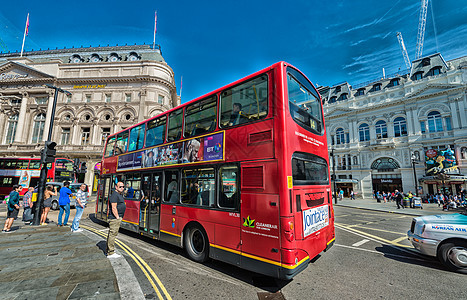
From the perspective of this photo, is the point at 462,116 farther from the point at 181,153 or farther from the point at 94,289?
the point at 94,289

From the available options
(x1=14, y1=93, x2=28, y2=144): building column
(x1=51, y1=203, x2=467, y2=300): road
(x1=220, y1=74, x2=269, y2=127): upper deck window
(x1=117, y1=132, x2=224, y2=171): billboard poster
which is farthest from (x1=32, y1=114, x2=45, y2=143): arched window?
(x1=220, y1=74, x2=269, y2=127): upper deck window

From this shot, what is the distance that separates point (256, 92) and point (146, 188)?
16.7 ft

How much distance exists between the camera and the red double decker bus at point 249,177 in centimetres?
409

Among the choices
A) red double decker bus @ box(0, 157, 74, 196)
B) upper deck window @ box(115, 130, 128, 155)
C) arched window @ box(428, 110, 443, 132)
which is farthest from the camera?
arched window @ box(428, 110, 443, 132)

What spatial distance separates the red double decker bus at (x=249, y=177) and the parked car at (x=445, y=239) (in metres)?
2.18

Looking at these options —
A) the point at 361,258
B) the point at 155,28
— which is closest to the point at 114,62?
the point at 155,28

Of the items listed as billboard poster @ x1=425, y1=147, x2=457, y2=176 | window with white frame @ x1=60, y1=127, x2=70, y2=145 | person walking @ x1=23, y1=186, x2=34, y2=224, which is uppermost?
window with white frame @ x1=60, y1=127, x2=70, y2=145

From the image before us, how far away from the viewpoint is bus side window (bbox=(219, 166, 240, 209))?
479cm

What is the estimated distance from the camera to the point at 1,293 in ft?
11.8

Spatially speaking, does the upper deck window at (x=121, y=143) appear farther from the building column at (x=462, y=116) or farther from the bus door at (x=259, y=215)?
the building column at (x=462, y=116)

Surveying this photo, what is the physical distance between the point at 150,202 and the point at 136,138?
112 inches

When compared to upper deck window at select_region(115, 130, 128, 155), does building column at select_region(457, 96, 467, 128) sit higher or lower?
higher

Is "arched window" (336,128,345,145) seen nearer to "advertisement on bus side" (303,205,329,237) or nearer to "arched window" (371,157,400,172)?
"arched window" (371,157,400,172)

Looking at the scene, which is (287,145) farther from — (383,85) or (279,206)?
(383,85)
